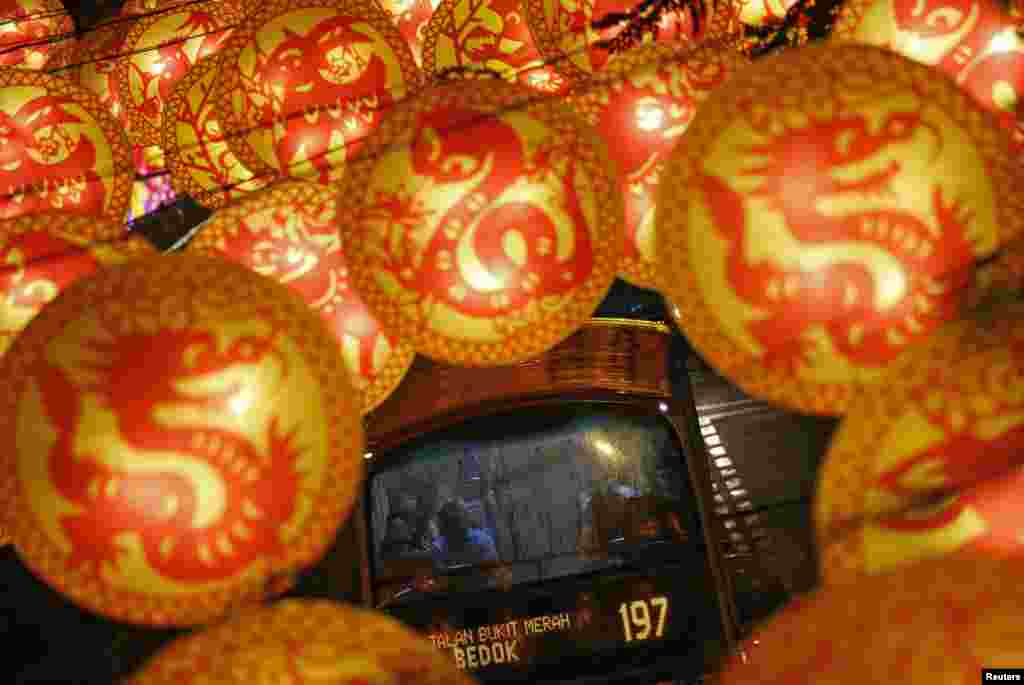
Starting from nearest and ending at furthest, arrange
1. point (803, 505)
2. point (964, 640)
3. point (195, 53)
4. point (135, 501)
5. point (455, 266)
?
point (964, 640), point (135, 501), point (455, 266), point (195, 53), point (803, 505)

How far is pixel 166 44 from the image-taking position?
3.77 meters

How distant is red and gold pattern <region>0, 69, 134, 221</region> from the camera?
326 centimetres

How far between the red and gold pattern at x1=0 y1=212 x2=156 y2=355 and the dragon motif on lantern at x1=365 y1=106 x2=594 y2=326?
30.6 inches

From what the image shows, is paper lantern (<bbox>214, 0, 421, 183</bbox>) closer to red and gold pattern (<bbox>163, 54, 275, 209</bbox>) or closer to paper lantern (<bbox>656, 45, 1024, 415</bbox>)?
red and gold pattern (<bbox>163, 54, 275, 209</bbox>)

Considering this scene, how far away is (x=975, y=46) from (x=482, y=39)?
1.66 metres

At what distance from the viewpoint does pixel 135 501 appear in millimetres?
1873

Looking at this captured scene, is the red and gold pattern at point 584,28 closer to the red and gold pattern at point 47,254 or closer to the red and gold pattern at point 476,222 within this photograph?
the red and gold pattern at point 476,222

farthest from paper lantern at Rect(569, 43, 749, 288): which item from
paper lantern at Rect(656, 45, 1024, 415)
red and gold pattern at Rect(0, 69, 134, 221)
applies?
red and gold pattern at Rect(0, 69, 134, 221)

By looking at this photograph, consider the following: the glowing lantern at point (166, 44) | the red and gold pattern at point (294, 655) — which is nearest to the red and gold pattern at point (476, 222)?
the red and gold pattern at point (294, 655)

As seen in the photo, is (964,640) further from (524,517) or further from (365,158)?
(524,517)

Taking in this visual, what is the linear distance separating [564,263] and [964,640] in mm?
1246

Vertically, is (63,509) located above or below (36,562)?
above

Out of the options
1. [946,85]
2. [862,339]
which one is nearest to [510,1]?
[946,85]

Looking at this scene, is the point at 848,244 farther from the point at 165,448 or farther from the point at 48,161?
the point at 48,161
